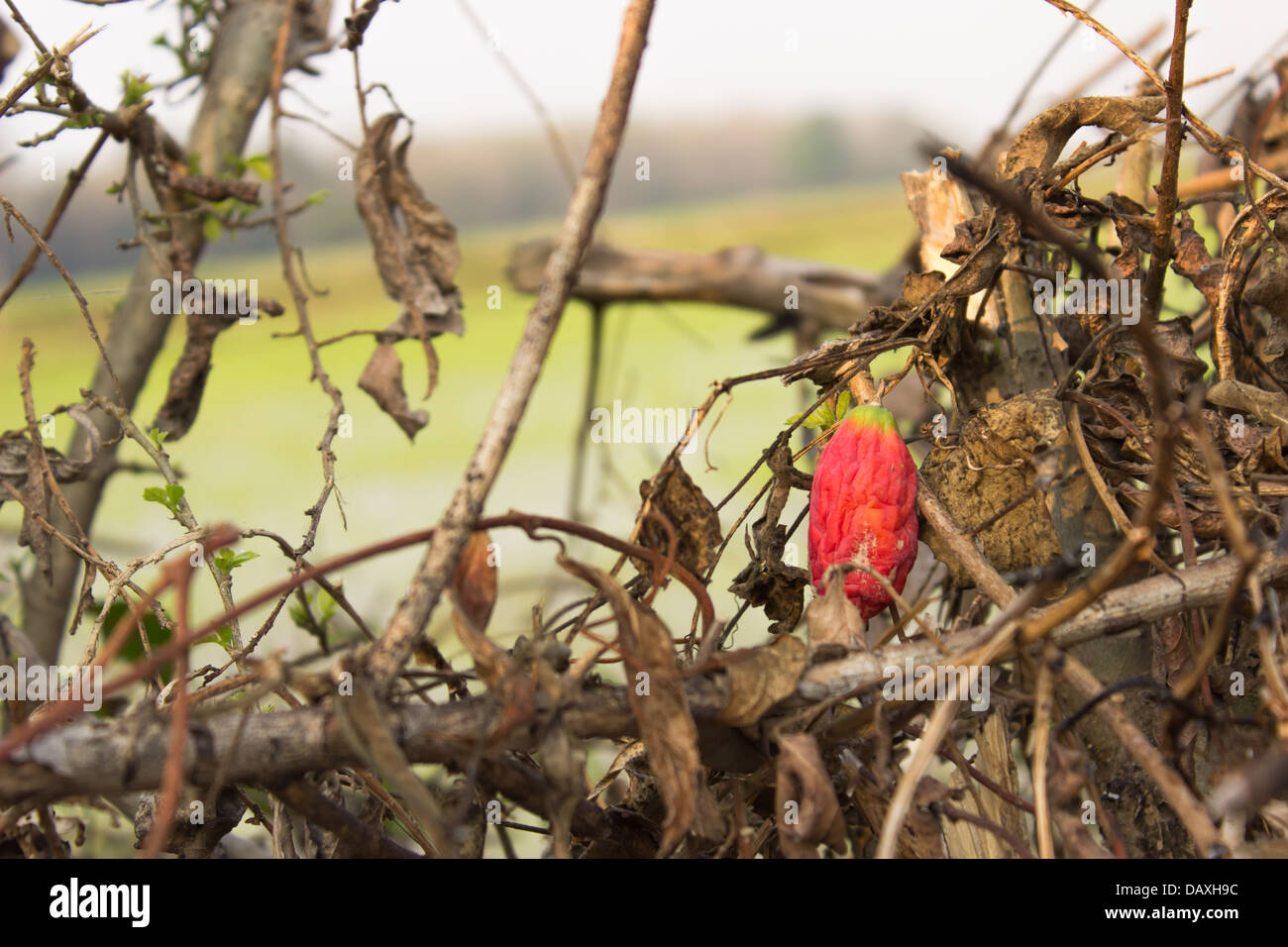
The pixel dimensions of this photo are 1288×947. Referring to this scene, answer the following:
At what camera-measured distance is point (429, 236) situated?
3.23 ft

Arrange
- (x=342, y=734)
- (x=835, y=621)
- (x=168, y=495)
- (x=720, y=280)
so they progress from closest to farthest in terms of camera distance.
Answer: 1. (x=342, y=734)
2. (x=835, y=621)
3. (x=168, y=495)
4. (x=720, y=280)

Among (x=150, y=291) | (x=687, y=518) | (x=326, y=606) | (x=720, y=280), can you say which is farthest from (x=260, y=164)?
(x=687, y=518)

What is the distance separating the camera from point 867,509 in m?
0.62

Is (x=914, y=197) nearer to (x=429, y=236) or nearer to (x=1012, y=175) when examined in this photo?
(x=1012, y=175)

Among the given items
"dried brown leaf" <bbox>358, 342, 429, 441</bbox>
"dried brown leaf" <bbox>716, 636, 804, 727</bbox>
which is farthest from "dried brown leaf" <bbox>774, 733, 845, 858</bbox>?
"dried brown leaf" <bbox>358, 342, 429, 441</bbox>

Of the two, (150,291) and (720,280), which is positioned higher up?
(720,280)

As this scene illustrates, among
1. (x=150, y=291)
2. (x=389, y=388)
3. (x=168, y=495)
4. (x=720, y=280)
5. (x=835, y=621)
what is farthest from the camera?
(x=720, y=280)

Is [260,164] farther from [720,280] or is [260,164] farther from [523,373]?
[523,373]

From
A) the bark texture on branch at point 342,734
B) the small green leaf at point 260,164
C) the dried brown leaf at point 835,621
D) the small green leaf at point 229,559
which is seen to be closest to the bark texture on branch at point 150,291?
the small green leaf at point 260,164

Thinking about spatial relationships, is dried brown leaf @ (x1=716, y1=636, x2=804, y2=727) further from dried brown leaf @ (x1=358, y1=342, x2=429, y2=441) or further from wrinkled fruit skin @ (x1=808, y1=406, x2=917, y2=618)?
dried brown leaf @ (x1=358, y1=342, x2=429, y2=441)

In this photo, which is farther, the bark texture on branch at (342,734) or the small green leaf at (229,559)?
the small green leaf at (229,559)

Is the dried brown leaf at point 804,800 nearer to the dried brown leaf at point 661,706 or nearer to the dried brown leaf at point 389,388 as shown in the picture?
the dried brown leaf at point 661,706

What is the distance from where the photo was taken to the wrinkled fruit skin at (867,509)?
2.03 feet
